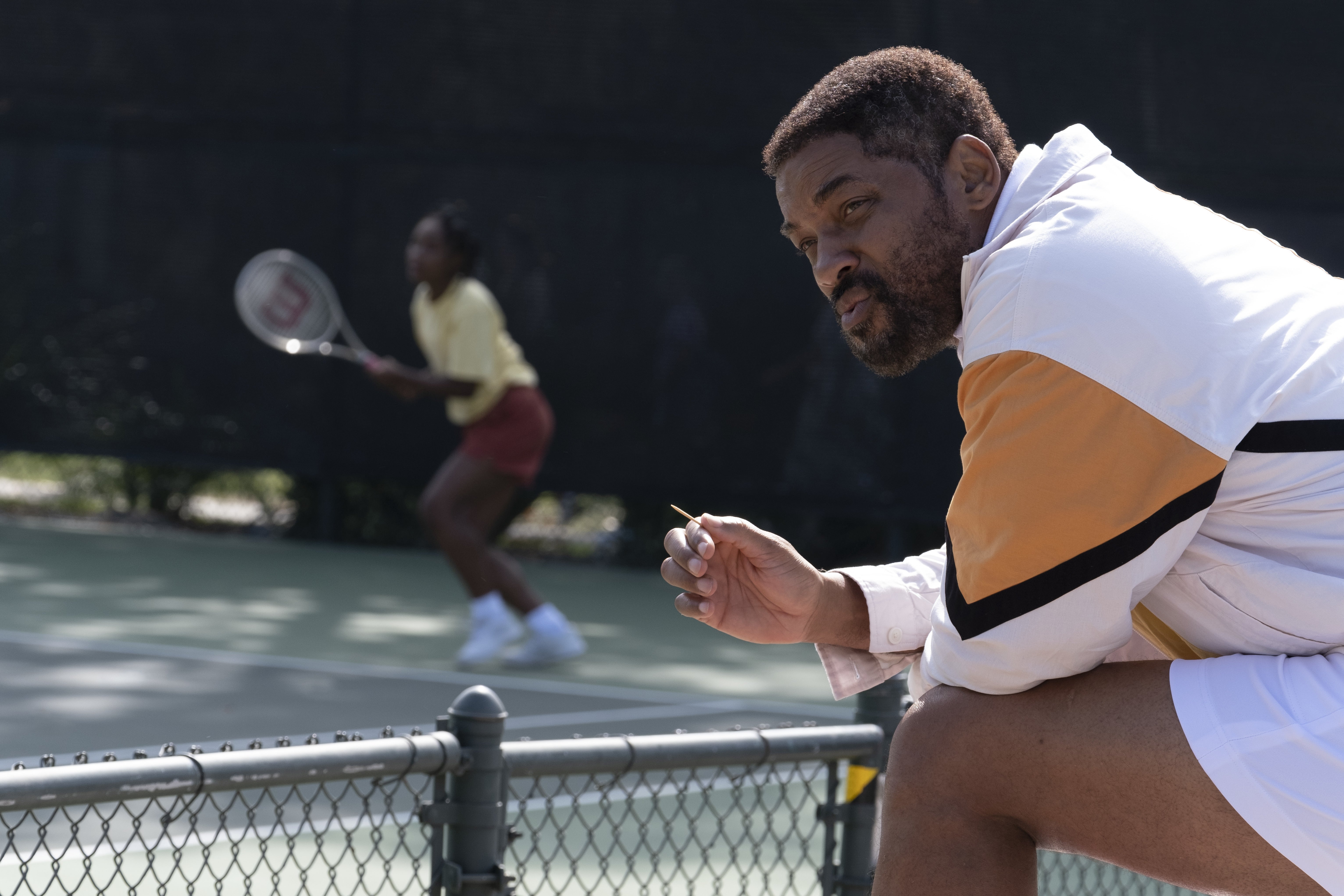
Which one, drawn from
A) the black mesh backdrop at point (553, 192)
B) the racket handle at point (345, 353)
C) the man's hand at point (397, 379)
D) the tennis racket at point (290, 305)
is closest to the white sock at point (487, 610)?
the man's hand at point (397, 379)

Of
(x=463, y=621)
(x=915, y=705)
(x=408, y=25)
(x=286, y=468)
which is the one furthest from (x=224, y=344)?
(x=915, y=705)

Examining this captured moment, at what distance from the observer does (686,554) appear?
211 centimetres

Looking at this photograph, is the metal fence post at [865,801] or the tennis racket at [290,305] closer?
the metal fence post at [865,801]

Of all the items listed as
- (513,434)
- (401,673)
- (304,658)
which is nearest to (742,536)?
(401,673)

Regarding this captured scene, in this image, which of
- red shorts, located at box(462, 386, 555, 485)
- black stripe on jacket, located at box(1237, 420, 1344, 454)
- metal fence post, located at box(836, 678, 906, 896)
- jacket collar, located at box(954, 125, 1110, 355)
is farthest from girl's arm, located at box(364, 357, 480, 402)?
black stripe on jacket, located at box(1237, 420, 1344, 454)

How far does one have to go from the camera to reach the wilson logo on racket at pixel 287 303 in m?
8.38

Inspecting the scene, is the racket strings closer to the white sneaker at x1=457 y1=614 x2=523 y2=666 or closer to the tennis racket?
the tennis racket

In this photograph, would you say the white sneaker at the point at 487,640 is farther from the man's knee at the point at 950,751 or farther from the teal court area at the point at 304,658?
the man's knee at the point at 950,751

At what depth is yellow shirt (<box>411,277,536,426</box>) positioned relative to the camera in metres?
7.04

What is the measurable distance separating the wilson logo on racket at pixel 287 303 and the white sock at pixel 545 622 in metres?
2.40

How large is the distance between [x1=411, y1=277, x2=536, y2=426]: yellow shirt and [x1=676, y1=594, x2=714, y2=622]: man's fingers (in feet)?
16.3

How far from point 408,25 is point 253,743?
28.9 ft

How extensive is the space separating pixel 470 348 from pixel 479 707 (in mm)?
4681

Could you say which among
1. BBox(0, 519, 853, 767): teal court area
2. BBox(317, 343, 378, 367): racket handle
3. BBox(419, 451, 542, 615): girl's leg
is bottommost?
BBox(0, 519, 853, 767): teal court area
